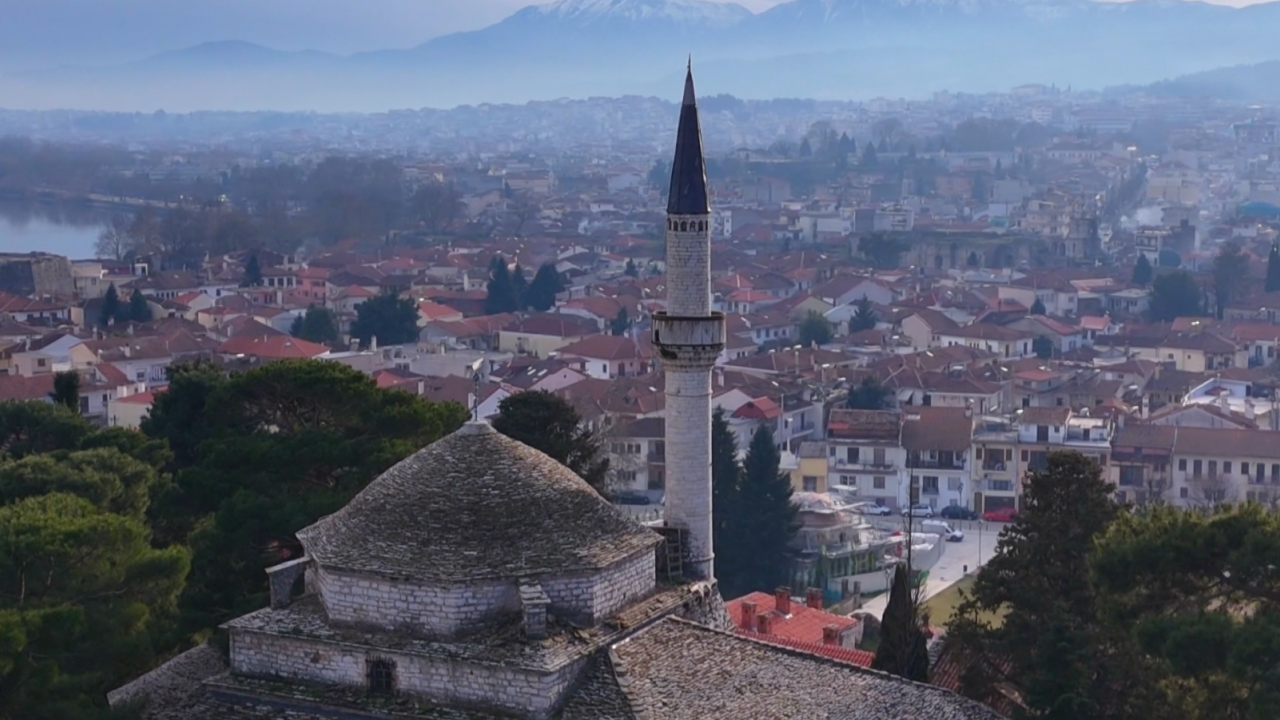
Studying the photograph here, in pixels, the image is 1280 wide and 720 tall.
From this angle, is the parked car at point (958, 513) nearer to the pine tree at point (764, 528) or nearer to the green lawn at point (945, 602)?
the green lawn at point (945, 602)

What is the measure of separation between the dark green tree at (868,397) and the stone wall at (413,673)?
969 inches

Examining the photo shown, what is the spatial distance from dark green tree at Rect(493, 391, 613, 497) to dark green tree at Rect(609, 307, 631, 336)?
2923cm

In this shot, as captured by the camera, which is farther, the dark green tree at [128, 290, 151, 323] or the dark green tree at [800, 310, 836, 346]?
the dark green tree at [128, 290, 151, 323]

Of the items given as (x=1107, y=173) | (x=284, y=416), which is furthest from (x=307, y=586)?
(x=1107, y=173)

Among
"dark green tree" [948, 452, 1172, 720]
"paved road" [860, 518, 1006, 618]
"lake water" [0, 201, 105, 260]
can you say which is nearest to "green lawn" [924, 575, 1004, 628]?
"paved road" [860, 518, 1006, 618]

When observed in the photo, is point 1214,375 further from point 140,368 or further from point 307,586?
point 307,586

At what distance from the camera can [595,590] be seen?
445 inches

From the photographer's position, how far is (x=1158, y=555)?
11.5 metres

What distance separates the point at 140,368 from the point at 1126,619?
30030 millimetres

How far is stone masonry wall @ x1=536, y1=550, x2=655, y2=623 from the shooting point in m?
11.2

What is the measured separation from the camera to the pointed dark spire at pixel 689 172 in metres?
13.9

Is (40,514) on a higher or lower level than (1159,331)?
higher

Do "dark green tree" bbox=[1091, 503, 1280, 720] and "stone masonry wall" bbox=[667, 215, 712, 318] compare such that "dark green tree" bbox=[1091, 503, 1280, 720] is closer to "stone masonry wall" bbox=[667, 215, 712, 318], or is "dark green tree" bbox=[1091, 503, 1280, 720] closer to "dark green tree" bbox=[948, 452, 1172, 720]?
"dark green tree" bbox=[948, 452, 1172, 720]

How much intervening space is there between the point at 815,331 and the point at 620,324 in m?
5.39
